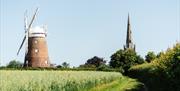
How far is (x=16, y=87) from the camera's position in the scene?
19.9m

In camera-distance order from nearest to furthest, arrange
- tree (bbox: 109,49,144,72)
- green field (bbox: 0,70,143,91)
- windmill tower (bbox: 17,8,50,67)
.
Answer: green field (bbox: 0,70,143,91), windmill tower (bbox: 17,8,50,67), tree (bbox: 109,49,144,72)

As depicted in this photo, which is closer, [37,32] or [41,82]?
[41,82]

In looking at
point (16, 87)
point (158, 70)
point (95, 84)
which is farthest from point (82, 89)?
point (16, 87)

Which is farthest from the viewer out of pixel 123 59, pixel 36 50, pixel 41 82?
pixel 123 59

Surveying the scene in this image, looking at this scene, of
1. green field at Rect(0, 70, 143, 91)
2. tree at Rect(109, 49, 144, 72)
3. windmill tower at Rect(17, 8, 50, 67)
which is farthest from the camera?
tree at Rect(109, 49, 144, 72)

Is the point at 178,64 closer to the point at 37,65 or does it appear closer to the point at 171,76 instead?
the point at 171,76

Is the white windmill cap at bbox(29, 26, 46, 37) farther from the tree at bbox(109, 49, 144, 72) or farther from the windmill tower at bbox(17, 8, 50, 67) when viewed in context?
the tree at bbox(109, 49, 144, 72)

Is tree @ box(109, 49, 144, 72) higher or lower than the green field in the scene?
higher

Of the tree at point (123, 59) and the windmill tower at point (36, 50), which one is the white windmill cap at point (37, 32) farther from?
the tree at point (123, 59)

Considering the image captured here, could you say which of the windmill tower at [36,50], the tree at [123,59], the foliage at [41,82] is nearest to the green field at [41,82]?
the foliage at [41,82]

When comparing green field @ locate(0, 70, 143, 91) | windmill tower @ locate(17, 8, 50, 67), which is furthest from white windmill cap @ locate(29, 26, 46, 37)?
green field @ locate(0, 70, 143, 91)

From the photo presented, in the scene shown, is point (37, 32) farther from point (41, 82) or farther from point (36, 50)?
point (41, 82)

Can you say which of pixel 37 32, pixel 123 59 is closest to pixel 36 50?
pixel 37 32

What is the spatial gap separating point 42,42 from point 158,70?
62.6m
